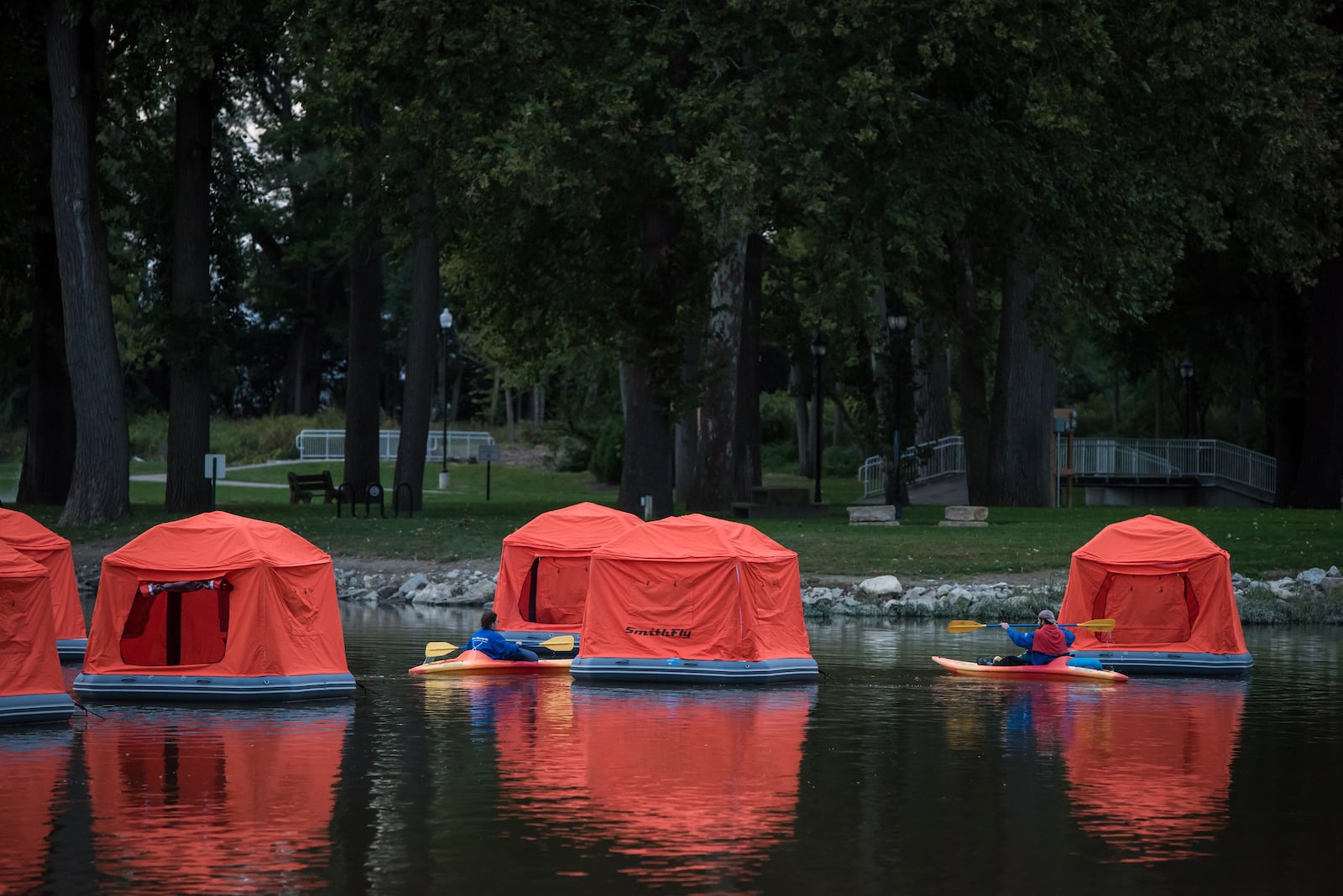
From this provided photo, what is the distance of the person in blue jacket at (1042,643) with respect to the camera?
901 inches

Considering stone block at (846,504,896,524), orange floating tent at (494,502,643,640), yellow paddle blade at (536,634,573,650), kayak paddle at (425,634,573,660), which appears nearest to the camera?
kayak paddle at (425,634,573,660)

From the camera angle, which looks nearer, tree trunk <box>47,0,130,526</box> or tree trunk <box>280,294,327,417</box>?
tree trunk <box>47,0,130,526</box>

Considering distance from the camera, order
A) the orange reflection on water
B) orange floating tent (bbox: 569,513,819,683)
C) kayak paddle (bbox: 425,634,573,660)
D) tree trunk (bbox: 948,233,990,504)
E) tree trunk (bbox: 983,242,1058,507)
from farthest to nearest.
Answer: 1. tree trunk (bbox: 948,233,990,504)
2. tree trunk (bbox: 983,242,1058,507)
3. kayak paddle (bbox: 425,634,573,660)
4. orange floating tent (bbox: 569,513,819,683)
5. the orange reflection on water

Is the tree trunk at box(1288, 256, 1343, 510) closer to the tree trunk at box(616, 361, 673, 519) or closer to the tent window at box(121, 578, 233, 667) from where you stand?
the tree trunk at box(616, 361, 673, 519)

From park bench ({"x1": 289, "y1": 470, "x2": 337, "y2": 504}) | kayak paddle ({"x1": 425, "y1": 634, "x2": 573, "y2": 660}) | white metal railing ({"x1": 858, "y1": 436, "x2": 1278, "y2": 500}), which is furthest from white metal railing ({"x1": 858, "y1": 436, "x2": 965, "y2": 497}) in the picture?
kayak paddle ({"x1": 425, "y1": 634, "x2": 573, "y2": 660})

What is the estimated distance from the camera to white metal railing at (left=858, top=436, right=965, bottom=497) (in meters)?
55.4

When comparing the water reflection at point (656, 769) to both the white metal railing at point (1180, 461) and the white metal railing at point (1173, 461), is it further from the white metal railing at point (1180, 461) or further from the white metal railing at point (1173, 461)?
the white metal railing at point (1180, 461)

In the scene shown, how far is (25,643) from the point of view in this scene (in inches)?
694

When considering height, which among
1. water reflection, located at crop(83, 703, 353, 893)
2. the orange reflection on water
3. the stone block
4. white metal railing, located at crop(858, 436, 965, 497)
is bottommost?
water reflection, located at crop(83, 703, 353, 893)

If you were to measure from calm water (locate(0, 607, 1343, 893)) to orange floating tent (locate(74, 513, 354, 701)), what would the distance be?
1.99ft

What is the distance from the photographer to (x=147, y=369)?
82500 mm

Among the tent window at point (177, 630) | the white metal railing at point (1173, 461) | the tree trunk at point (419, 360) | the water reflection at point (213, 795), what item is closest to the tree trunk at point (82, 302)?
the tree trunk at point (419, 360)

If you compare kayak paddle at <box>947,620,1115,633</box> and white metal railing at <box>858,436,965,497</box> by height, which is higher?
white metal railing at <box>858,436,965,497</box>

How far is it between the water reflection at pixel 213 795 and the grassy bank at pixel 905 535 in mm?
15794
